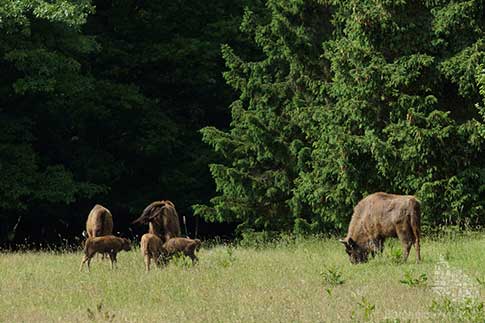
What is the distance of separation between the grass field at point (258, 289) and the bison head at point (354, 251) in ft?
1.00

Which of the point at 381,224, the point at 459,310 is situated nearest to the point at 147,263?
the point at 381,224

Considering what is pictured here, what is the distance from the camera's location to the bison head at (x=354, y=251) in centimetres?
1652

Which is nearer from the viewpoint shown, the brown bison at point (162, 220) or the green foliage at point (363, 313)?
the green foliage at point (363, 313)

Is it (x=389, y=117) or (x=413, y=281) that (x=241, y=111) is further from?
(x=413, y=281)

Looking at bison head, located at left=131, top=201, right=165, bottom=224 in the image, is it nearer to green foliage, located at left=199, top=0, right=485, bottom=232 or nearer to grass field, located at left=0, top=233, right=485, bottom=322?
grass field, located at left=0, top=233, right=485, bottom=322

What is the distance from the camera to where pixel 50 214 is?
30109 millimetres

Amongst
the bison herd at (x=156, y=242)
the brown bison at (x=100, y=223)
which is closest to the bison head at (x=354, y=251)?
the bison herd at (x=156, y=242)

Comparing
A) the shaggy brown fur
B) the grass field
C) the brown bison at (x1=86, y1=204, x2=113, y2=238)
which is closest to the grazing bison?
the grass field

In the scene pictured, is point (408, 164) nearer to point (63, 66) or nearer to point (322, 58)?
point (322, 58)

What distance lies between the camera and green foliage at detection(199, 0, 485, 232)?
68.7 feet

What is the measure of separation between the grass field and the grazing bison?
0.39 metres

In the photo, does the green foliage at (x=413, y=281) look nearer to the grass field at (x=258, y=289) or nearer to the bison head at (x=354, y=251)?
the grass field at (x=258, y=289)

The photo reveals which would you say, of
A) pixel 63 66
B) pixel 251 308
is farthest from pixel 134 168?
pixel 251 308

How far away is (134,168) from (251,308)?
804 inches
